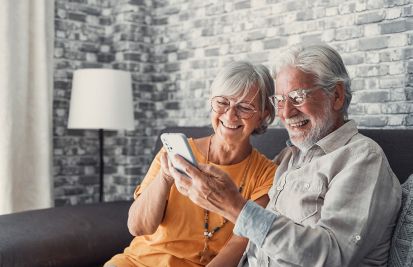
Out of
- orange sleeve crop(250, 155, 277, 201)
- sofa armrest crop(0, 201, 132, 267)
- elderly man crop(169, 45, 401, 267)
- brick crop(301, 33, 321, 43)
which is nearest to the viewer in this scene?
elderly man crop(169, 45, 401, 267)

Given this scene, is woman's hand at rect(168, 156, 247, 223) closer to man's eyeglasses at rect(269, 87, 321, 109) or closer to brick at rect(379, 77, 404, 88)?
man's eyeglasses at rect(269, 87, 321, 109)

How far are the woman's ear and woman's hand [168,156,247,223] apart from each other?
416 millimetres

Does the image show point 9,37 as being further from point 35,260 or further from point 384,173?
point 384,173

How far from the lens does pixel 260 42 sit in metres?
3.11

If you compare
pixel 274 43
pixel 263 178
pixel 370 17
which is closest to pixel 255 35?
pixel 274 43

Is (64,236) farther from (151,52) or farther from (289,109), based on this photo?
(151,52)

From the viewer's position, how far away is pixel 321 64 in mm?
1736

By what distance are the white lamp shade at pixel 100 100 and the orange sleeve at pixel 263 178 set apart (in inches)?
51.5

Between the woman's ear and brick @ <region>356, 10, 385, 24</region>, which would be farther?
brick @ <region>356, 10, 385, 24</region>

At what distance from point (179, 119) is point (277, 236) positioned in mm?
2181

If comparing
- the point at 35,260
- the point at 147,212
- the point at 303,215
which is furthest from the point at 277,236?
the point at 35,260

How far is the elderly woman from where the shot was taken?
2.04 meters

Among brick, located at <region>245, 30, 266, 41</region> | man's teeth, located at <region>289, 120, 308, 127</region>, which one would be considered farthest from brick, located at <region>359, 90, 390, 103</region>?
man's teeth, located at <region>289, 120, 308, 127</region>

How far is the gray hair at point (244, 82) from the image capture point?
2045mm
